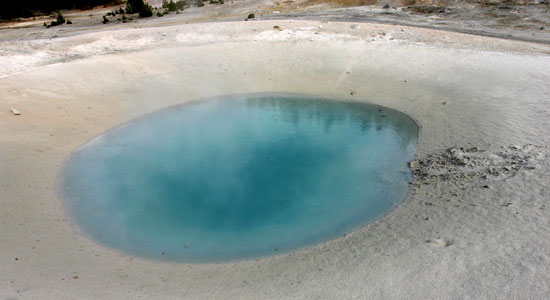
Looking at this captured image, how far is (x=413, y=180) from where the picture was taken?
687 cm

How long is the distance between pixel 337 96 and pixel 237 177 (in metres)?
4.73

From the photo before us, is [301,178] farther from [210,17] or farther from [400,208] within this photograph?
[210,17]

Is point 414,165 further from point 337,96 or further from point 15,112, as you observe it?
A: point 15,112

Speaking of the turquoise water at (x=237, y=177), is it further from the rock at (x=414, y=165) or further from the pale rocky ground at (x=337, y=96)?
the pale rocky ground at (x=337, y=96)

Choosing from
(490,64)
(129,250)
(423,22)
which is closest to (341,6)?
(423,22)

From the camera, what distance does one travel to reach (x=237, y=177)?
302 inches

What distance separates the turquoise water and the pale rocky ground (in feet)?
1.11

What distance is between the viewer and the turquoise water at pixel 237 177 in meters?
5.92

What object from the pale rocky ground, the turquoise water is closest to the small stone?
the pale rocky ground

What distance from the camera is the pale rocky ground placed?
4.60 m

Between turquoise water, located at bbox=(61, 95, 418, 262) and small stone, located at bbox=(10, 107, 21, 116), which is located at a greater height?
small stone, located at bbox=(10, 107, 21, 116)

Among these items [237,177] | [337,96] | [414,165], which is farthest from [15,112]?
[414,165]

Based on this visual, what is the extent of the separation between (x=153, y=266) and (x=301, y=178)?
3.09 m

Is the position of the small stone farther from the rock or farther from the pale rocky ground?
the rock
